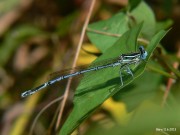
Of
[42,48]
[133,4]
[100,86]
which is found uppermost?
[133,4]

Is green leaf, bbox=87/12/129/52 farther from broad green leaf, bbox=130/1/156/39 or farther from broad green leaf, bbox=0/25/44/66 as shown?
broad green leaf, bbox=0/25/44/66

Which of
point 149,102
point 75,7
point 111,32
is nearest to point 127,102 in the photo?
point 149,102

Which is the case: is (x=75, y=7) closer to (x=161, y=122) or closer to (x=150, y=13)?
(x=150, y=13)

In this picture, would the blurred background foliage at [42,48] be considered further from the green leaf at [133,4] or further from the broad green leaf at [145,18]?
the green leaf at [133,4]

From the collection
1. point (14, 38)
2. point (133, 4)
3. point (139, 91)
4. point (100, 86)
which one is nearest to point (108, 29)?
point (133, 4)

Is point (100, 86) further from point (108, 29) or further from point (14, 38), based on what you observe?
point (14, 38)

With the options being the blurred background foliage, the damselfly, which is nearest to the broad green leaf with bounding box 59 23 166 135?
the damselfly
